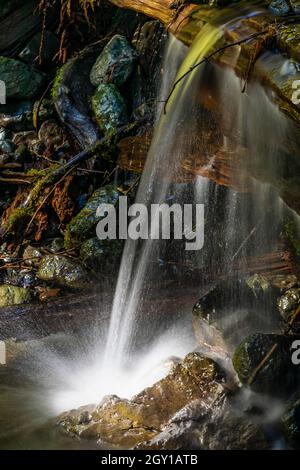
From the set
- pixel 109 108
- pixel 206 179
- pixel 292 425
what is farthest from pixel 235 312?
pixel 109 108

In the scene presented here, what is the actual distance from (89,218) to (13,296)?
1.24 m

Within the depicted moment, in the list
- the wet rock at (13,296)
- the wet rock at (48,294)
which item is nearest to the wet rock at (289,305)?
the wet rock at (48,294)

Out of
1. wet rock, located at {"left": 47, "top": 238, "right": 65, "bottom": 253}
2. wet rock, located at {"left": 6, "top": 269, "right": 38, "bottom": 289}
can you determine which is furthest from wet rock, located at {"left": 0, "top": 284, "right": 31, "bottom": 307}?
wet rock, located at {"left": 47, "top": 238, "right": 65, "bottom": 253}

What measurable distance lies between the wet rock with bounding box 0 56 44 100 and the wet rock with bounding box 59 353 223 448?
16.9ft

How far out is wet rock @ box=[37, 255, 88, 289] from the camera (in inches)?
210

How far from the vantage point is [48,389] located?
3730 millimetres

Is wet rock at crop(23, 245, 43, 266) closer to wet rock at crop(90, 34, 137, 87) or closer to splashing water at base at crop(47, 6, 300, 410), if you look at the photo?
splashing water at base at crop(47, 6, 300, 410)

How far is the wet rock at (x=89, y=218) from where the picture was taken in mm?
5652

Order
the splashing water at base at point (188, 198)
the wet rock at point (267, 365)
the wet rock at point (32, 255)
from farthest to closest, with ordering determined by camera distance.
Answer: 1. the wet rock at point (32, 255)
2. the splashing water at base at point (188, 198)
3. the wet rock at point (267, 365)

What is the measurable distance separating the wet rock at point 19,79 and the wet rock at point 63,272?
2.86 m

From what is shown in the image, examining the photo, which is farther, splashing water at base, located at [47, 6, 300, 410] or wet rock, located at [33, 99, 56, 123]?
wet rock, located at [33, 99, 56, 123]

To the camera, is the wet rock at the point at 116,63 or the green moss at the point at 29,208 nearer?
the green moss at the point at 29,208

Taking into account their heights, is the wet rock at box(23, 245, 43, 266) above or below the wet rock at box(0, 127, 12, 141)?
below

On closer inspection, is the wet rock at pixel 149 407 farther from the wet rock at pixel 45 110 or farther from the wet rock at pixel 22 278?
the wet rock at pixel 45 110
